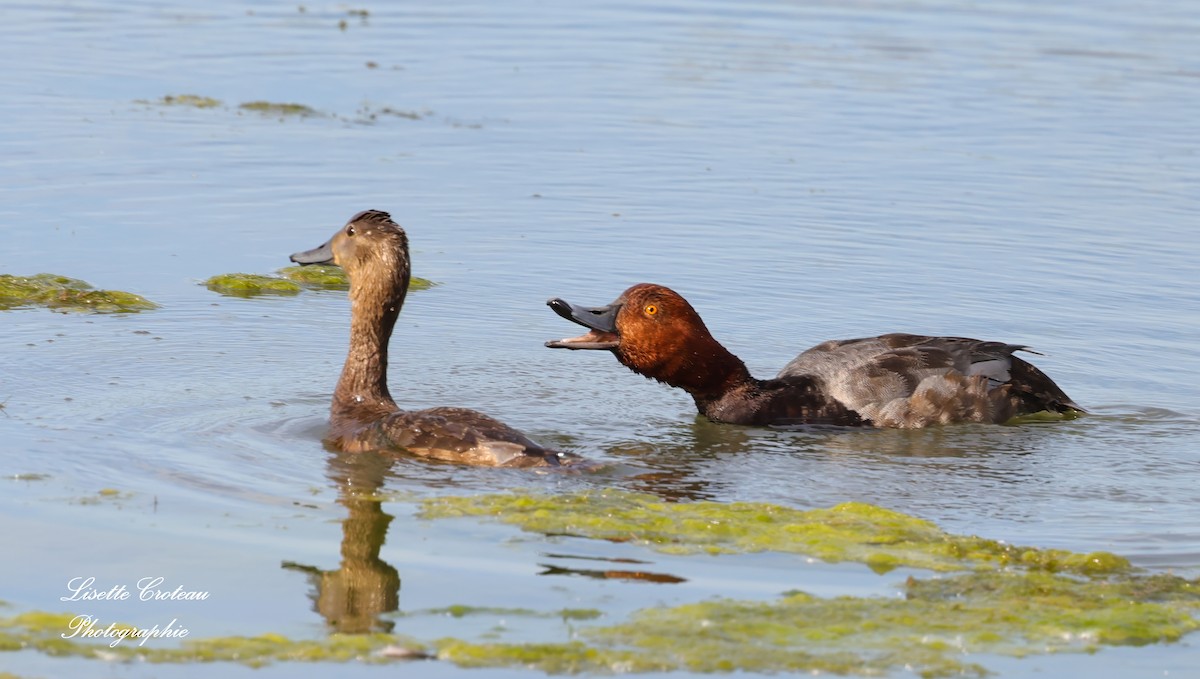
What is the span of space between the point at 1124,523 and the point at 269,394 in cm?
483

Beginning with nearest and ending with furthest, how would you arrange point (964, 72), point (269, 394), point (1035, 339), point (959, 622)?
point (959, 622)
point (269, 394)
point (1035, 339)
point (964, 72)

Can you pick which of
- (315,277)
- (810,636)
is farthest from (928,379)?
(315,277)

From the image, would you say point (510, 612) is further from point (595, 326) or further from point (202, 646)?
point (595, 326)

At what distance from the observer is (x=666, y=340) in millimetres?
10398

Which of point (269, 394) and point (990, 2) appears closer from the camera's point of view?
point (269, 394)

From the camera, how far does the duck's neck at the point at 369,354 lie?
370 inches

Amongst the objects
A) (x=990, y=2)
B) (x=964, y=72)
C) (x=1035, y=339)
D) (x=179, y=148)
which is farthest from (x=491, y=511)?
(x=990, y=2)

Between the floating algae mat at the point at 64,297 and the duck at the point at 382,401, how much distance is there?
2.54 m

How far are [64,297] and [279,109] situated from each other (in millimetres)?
6788

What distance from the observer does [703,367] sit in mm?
10375

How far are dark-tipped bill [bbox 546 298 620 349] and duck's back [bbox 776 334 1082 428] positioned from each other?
1103 millimetres

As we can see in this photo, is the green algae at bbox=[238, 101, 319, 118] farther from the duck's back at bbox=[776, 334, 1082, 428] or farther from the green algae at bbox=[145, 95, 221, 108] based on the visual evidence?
the duck's back at bbox=[776, 334, 1082, 428]

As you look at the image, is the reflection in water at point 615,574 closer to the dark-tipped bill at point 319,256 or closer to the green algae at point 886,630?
the green algae at point 886,630

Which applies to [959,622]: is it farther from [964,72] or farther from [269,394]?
[964,72]
